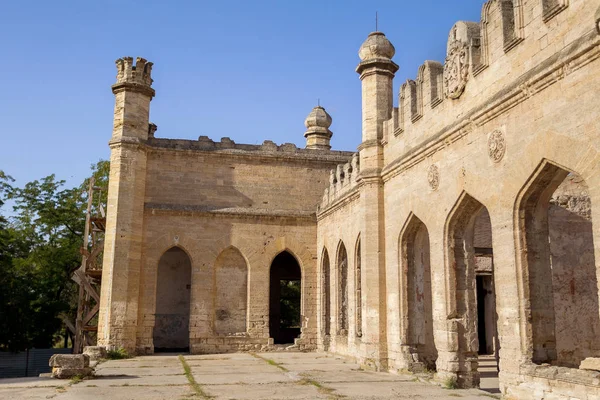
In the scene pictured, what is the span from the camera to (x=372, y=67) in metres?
13.2

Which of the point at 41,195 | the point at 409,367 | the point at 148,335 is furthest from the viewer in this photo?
the point at 41,195

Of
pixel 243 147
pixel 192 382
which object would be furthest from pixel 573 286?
pixel 243 147

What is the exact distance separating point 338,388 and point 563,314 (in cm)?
474

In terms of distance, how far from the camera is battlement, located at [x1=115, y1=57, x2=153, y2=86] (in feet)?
55.3

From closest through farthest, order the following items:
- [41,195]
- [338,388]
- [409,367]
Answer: [338,388] < [409,367] < [41,195]

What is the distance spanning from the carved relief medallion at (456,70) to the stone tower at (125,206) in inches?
370

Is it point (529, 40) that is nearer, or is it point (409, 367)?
point (529, 40)

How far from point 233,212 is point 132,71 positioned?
4.80 meters

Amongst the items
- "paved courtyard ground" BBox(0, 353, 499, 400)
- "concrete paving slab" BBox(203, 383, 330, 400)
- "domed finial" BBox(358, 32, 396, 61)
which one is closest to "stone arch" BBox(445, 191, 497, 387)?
"paved courtyard ground" BBox(0, 353, 499, 400)

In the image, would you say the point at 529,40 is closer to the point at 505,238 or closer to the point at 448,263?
the point at 505,238

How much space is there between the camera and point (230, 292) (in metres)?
17.2

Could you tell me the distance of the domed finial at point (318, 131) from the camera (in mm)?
22344

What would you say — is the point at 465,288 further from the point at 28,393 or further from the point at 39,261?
the point at 39,261

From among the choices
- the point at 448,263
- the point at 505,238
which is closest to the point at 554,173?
the point at 505,238
